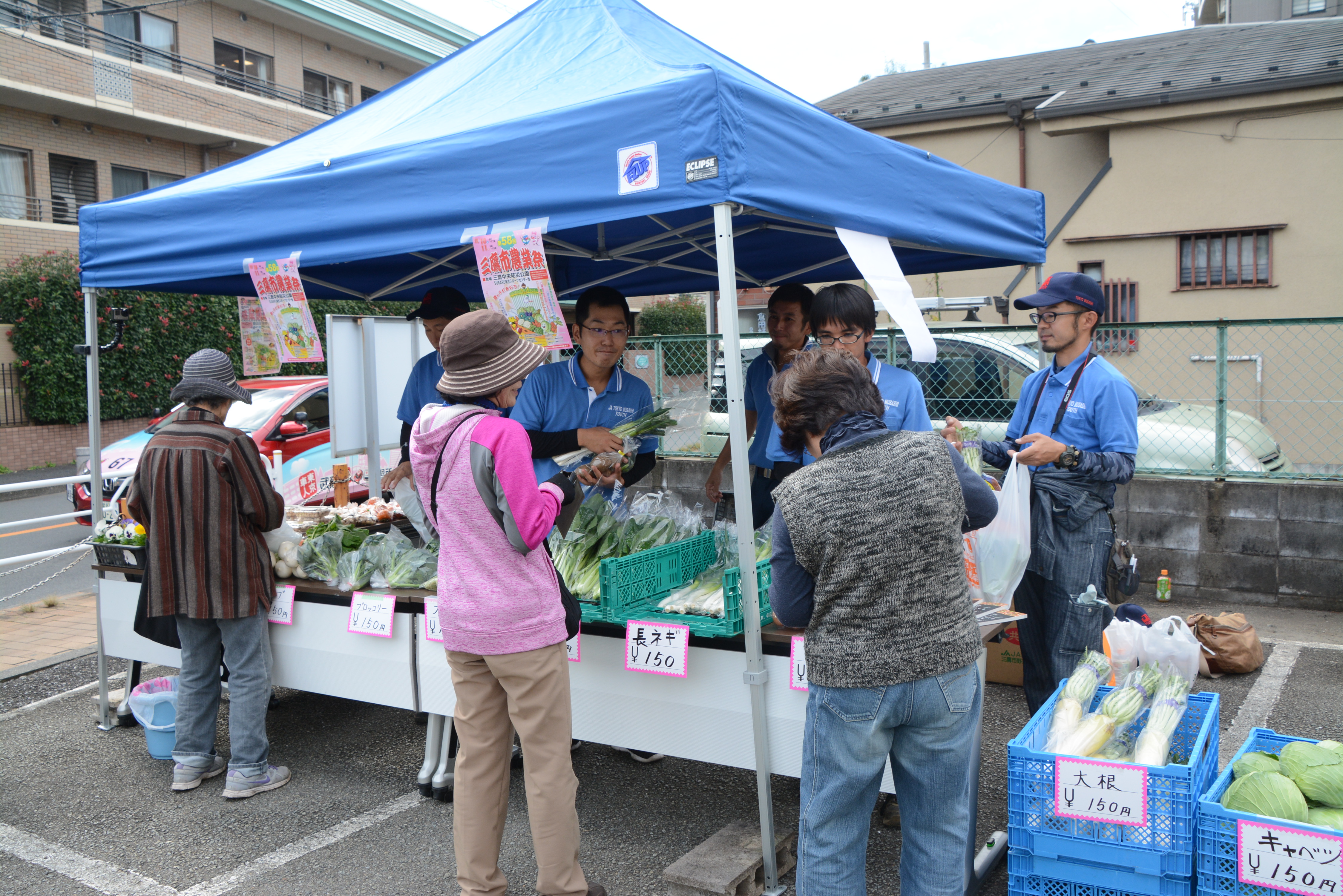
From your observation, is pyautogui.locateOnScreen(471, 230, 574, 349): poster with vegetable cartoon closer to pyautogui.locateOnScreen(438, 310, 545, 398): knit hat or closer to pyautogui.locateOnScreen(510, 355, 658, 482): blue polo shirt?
pyautogui.locateOnScreen(438, 310, 545, 398): knit hat

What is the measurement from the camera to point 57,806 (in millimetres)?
3709

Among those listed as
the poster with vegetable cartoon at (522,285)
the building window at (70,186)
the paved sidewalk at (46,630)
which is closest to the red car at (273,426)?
the paved sidewalk at (46,630)

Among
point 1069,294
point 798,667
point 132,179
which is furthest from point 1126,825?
point 132,179

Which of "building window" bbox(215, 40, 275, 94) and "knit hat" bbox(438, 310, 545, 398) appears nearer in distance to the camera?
"knit hat" bbox(438, 310, 545, 398)

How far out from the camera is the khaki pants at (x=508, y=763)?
2.61 m

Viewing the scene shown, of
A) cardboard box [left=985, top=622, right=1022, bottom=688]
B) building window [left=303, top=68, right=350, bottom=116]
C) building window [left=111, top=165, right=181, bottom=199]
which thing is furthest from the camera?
building window [left=303, top=68, right=350, bottom=116]

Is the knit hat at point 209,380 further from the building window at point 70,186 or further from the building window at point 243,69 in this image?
the building window at point 243,69

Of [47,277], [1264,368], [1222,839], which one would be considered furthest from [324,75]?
[1222,839]

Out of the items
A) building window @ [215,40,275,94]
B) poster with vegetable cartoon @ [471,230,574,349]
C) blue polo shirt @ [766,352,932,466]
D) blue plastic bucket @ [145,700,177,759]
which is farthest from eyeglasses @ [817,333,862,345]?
building window @ [215,40,275,94]

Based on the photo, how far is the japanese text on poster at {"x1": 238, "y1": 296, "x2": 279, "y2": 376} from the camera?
426 cm

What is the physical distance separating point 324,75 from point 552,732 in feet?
77.5

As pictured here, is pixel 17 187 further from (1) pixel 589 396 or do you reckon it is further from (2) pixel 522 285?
(2) pixel 522 285

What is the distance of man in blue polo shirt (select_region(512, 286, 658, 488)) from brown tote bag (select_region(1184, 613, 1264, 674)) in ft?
10.7

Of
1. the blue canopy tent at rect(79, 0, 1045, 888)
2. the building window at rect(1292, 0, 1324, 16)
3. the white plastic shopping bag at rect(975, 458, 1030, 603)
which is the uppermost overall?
the building window at rect(1292, 0, 1324, 16)
